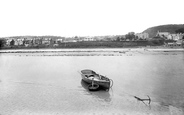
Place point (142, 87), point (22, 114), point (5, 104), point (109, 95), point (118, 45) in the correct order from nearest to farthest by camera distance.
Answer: point (22, 114), point (5, 104), point (109, 95), point (142, 87), point (118, 45)

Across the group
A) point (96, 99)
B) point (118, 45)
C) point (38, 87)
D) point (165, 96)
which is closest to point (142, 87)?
point (165, 96)

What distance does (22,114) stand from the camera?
1252 cm

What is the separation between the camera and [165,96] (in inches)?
658

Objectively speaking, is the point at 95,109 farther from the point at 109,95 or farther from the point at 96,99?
the point at 109,95

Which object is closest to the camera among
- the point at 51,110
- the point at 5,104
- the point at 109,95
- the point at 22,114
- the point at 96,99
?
the point at 22,114

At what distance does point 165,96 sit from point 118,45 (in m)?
107

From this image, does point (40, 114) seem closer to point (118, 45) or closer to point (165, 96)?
point (165, 96)

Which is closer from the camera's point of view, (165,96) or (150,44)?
(165,96)

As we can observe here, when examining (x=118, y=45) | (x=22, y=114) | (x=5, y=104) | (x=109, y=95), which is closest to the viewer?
(x=22, y=114)

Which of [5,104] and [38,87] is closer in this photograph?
[5,104]

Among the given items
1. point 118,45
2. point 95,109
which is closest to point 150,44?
point 118,45

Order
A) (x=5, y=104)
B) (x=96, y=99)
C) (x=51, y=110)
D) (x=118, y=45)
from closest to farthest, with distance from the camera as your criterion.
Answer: (x=51, y=110) → (x=5, y=104) → (x=96, y=99) → (x=118, y=45)

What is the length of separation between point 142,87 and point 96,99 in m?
6.80

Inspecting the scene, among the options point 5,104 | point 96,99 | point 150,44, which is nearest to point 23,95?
point 5,104
